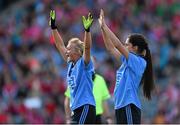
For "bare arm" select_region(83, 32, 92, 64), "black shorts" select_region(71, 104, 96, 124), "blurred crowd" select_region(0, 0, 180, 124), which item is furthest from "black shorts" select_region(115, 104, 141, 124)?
"blurred crowd" select_region(0, 0, 180, 124)

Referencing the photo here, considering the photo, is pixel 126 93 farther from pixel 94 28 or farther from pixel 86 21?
pixel 94 28

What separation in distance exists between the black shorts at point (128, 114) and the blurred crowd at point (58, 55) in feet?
18.8

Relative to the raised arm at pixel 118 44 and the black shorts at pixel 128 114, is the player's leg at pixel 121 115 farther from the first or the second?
the raised arm at pixel 118 44

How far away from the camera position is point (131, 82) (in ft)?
35.7

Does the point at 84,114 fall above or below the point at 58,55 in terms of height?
below

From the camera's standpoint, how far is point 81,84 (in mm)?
11055

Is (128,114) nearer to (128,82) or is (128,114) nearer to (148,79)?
(128,82)

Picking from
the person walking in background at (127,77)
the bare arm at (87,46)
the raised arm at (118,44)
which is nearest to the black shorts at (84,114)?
the person walking in background at (127,77)

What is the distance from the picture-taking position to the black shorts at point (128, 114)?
10836mm

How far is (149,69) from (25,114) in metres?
6.80

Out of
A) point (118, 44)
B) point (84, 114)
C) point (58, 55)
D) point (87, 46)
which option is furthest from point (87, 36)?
point (58, 55)

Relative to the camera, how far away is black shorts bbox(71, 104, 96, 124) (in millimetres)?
11062

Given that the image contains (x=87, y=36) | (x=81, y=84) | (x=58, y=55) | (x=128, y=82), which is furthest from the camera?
(x=58, y=55)

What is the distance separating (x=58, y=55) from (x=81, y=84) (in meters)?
8.62
